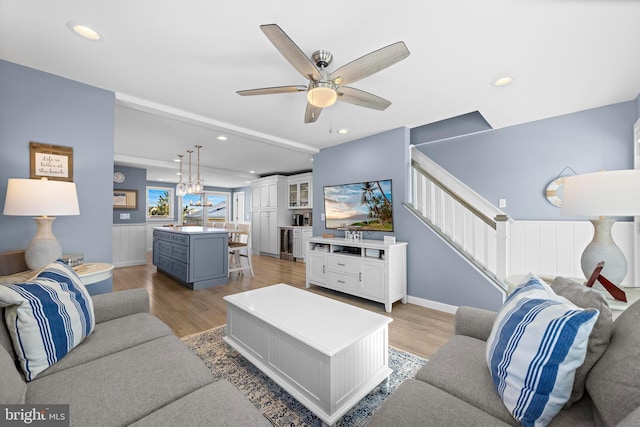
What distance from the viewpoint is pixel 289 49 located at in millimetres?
1479

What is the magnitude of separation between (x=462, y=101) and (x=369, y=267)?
215 cm

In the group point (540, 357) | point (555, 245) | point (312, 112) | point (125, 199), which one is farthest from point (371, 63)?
point (125, 199)

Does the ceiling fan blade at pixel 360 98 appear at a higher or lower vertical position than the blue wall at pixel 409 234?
higher

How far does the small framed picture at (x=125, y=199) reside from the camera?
6.09m

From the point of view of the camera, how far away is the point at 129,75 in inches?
89.3

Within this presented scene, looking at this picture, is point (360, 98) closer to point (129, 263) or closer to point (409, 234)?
point (409, 234)

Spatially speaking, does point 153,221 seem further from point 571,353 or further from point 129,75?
point 571,353

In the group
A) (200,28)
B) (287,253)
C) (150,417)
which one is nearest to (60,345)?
(150,417)

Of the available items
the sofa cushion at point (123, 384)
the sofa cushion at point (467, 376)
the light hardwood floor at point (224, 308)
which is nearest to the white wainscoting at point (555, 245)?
the light hardwood floor at point (224, 308)

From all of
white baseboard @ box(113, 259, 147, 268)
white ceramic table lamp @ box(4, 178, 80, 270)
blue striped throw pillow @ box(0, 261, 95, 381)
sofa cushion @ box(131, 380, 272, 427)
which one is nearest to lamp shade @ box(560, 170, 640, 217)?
sofa cushion @ box(131, 380, 272, 427)

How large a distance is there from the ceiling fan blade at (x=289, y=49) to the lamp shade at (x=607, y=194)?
167 cm

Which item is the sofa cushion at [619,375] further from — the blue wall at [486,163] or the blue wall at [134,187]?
the blue wall at [134,187]

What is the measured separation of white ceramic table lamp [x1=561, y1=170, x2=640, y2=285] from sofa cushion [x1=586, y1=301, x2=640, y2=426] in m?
0.72

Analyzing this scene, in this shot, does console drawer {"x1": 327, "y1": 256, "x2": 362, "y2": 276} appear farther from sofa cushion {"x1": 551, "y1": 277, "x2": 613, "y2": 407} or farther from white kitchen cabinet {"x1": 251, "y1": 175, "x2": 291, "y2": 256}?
white kitchen cabinet {"x1": 251, "y1": 175, "x2": 291, "y2": 256}
